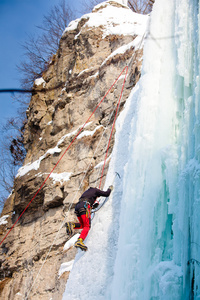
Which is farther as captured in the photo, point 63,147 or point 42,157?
point 42,157

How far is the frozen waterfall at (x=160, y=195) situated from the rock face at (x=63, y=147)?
1234mm

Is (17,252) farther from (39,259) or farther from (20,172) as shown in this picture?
(20,172)

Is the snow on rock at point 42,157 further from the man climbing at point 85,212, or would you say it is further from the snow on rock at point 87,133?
the man climbing at point 85,212

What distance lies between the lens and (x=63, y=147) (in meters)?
7.61

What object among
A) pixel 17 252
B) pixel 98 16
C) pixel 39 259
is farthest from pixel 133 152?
pixel 98 16

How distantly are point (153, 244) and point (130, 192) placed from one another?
750mm

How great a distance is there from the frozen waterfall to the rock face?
4.05ft

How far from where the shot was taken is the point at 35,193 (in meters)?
7.52

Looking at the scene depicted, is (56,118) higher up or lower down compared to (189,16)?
higher up

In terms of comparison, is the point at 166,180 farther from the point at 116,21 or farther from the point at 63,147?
the point at 116,21

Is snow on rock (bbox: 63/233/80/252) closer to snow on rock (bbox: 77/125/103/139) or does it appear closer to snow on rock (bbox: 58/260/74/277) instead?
snow on rock (bbox: 58/260/74/277)

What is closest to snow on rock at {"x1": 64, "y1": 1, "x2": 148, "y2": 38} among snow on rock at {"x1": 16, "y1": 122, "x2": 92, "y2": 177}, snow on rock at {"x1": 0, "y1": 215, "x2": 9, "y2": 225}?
snow on rock at {"x1": 16, "y1": 122, "x2": 92, "y2": 177}

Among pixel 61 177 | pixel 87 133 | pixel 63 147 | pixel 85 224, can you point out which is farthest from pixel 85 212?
pixel 63 147

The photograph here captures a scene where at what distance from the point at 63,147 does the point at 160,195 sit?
463cm
